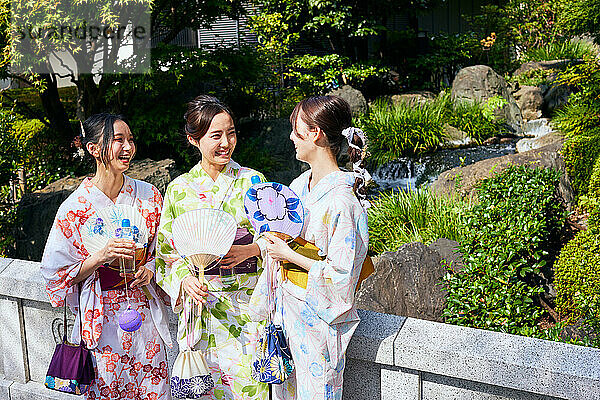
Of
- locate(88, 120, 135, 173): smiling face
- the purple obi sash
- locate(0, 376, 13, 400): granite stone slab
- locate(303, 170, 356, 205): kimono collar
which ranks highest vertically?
locate(88, 120, 135, 173): smiling face

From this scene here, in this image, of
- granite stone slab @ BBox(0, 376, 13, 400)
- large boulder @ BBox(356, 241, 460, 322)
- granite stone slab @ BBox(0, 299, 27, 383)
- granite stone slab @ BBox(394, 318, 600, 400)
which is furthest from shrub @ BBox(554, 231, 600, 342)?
granite stone slab @ BBox(0, 376, 13, 400)

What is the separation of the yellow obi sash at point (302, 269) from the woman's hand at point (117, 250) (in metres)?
0.71

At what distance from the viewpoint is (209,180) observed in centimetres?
302

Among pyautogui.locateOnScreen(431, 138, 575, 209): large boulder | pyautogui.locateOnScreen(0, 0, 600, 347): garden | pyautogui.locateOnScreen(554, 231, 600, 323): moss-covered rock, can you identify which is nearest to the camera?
pyautogui.locateOnScreen(554, 231, 600, 323): moss-covered rock

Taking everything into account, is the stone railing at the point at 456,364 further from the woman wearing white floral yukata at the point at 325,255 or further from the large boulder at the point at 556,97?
the large boulder at the point at 556,97

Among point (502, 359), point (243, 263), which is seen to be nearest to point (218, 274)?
point (243, 263)

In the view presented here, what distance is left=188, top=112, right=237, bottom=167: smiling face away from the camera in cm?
Answer: 289

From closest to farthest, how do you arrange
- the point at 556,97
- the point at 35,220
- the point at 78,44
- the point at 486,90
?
the point at 35,220 < the point at 78,44 < the point at 486,90 < the point at 556,97

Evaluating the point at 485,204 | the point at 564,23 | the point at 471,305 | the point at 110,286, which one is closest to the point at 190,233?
the point at 110,286

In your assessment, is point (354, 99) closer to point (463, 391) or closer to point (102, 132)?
point (102, 132)

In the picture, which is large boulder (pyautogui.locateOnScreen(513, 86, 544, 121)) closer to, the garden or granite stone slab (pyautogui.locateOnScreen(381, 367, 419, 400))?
the garden

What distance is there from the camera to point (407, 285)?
5.01 meters

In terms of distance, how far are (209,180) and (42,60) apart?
485cm

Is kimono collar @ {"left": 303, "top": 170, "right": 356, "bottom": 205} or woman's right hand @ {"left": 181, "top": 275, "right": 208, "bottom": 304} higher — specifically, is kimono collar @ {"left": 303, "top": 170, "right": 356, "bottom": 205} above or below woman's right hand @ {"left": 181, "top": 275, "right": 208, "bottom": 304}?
above
